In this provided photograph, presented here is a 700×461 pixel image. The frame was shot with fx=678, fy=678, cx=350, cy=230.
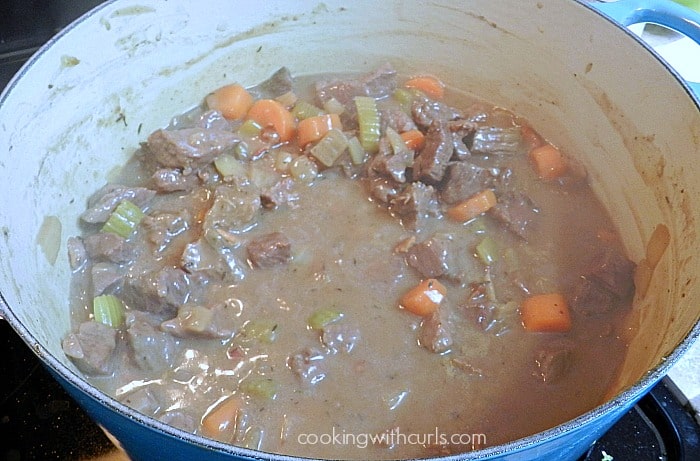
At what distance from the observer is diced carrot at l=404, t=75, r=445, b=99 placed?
97.8 inches

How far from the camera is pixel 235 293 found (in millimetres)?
1851

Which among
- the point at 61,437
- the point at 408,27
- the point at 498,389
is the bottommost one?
the point at 61,437

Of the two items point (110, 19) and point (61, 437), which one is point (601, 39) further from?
point (61, 437)

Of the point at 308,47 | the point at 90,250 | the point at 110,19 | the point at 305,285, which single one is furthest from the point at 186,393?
the point at 308,47

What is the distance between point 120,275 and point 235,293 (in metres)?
0.33

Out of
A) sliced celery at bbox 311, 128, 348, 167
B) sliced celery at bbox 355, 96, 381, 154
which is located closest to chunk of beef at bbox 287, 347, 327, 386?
sliced celery at bbox 311, 128, 348, 167

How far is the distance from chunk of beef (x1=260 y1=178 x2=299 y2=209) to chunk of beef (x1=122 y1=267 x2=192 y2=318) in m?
A: 0.35

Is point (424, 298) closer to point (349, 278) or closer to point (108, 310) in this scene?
point (349, 278)

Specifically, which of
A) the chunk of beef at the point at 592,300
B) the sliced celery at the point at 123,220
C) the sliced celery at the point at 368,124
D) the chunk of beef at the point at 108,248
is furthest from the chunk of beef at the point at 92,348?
the chunk of beef at the point at 592,300

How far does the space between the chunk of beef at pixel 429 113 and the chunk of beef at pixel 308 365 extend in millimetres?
975

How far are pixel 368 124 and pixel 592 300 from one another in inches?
35.7

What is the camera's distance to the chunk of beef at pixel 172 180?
2082 millimetres

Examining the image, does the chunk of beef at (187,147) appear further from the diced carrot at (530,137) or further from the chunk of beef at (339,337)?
the diced carrot at (530,137)

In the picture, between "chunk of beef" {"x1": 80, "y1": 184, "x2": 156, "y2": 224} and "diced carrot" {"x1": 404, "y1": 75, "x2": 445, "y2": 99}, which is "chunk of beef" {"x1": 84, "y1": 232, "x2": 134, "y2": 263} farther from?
"diced carrot" {"x1": 404, "y1": 75, "x2": 445, "y2": 99}
